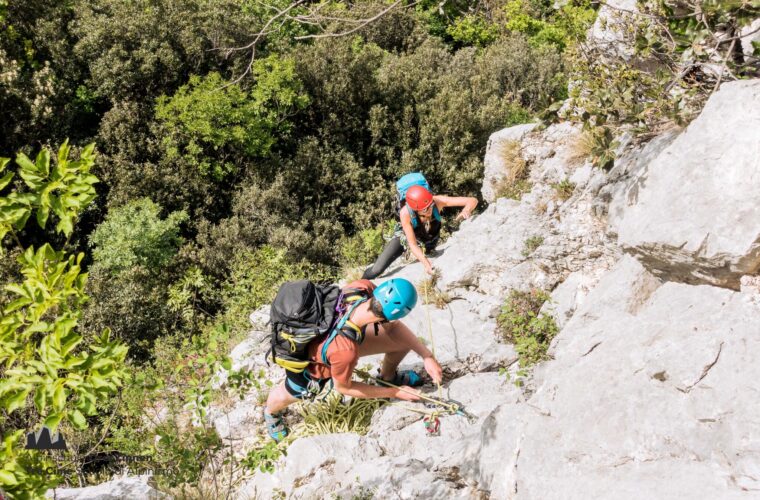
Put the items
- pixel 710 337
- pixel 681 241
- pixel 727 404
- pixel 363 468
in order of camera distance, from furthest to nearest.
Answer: pixel 363 468 < pixel 681 241 < pixel 710 337 < pixel 727 404

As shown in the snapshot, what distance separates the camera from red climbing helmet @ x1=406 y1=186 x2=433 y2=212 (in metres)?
7.91

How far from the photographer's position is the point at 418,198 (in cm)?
790

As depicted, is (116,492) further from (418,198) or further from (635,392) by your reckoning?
(418,198)

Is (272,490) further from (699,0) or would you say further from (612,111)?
(699,0)

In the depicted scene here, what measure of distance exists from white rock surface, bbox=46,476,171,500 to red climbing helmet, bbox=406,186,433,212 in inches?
179

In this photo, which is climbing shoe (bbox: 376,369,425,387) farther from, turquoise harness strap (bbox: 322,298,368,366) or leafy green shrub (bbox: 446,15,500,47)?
leafy green shrub (bbox: 446,15,500,47)

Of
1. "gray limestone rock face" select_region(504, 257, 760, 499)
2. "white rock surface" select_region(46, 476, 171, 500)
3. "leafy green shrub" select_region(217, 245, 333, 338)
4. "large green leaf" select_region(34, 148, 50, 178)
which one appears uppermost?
"large green leaf" select_region(34, 148, 50, 178)

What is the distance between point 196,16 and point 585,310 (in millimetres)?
11980

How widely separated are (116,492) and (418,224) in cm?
505

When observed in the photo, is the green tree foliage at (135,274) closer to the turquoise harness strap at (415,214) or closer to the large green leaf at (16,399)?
the turquoise harness strap at (415,214)

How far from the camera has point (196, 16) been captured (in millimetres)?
14117

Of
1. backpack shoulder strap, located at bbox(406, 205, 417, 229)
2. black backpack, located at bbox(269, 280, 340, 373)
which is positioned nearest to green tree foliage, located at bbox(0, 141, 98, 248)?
black backpack, located at bbox(269, 280, 340, 373)

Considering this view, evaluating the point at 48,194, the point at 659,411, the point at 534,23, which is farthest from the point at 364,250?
the point at 534,23

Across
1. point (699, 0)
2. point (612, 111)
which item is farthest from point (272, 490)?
point (699, 0)
